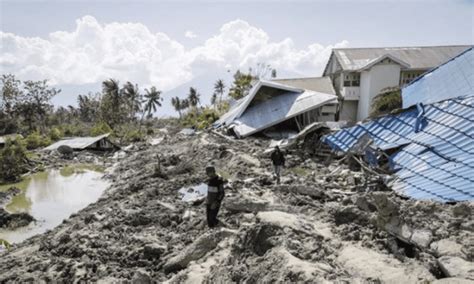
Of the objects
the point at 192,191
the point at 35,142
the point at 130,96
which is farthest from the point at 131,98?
the point at 192,191

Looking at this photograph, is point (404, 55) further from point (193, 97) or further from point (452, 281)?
point (193, 97)

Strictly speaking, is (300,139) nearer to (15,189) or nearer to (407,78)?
(407,78)

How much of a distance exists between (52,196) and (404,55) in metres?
27.0

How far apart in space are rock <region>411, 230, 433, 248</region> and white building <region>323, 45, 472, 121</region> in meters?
20.8

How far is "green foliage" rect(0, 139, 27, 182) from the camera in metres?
24.1

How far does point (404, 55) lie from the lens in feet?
90.5

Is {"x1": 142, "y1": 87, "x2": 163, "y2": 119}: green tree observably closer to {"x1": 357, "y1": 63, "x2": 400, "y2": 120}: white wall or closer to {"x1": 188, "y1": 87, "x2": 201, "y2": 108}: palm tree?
{"x1": 188, "y1": 87, "x2": 201, "y2": 108}: palm tree

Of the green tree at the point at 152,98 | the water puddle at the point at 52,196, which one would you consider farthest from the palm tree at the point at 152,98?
the water puddle at the point at 52,196

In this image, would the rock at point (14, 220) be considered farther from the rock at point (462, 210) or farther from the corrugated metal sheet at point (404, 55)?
the corrugated metal sheet at point (404, 55)

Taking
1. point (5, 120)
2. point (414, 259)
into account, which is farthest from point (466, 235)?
point (5, 120)

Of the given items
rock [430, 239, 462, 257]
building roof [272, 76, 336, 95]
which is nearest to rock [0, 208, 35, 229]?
rock [430, 239, 462, 257]

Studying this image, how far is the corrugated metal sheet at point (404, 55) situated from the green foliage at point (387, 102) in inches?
165

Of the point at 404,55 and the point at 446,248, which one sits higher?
the point at 404,55

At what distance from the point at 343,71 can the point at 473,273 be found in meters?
23.7
